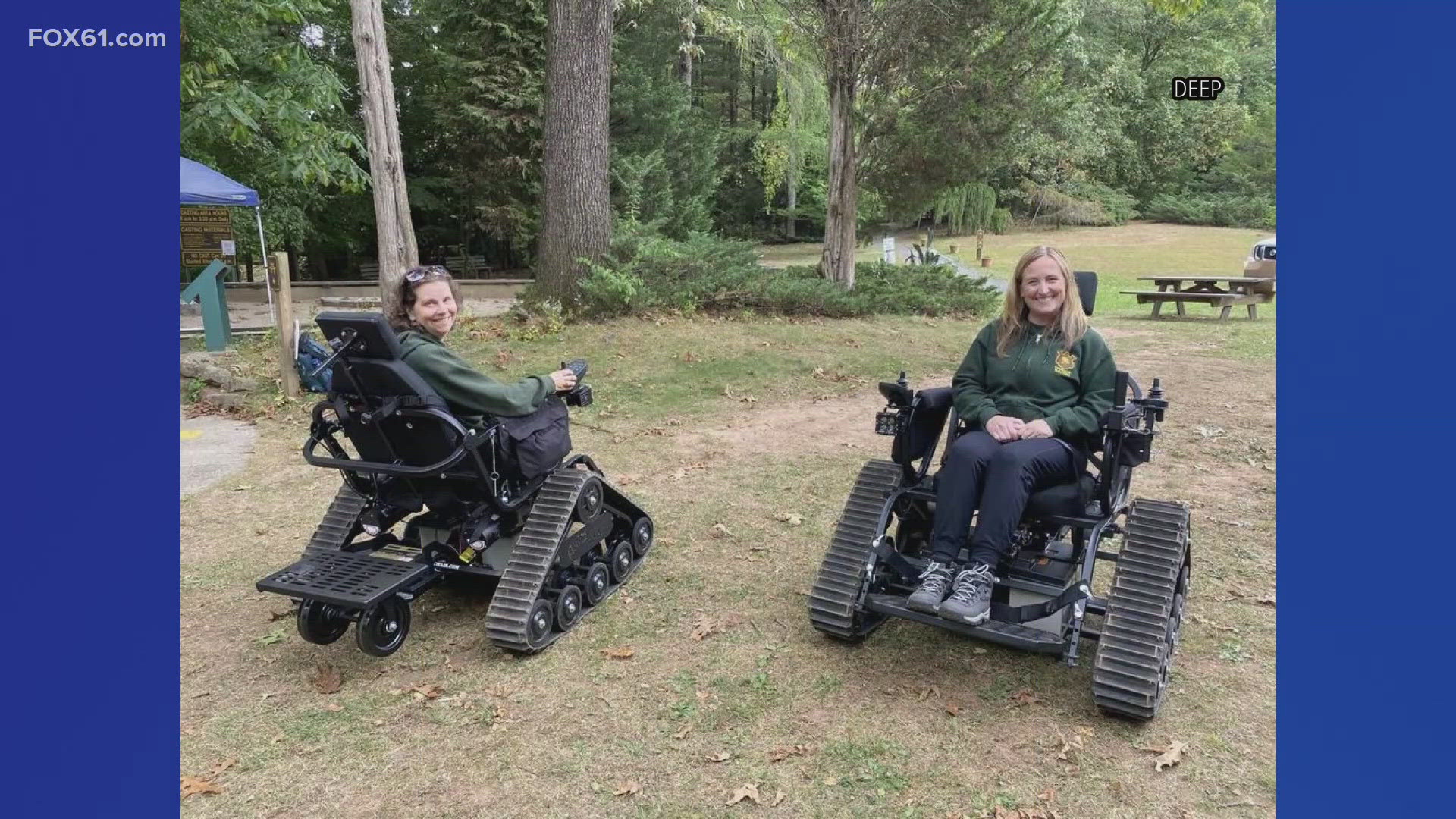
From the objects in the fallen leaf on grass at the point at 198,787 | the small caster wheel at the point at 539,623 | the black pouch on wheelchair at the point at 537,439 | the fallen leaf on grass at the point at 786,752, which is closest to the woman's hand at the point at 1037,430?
the fallen leaf on grass at the point at 786,752

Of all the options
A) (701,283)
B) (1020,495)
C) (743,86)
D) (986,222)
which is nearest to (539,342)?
(701,283)

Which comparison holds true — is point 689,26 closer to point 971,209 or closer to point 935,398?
point 971,209

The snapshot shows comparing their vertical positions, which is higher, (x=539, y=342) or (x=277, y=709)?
(x=539, y=342)

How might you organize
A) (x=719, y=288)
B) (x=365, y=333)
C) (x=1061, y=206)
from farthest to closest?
(x=1061, y=206)
(x=719, y=288)
(x=365, y=333)

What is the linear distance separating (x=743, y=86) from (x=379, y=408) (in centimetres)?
3559

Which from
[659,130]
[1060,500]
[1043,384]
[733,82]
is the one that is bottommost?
[1060,500]

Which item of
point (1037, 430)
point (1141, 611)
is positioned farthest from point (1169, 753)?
point (1037, 430)

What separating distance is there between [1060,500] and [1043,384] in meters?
0.53

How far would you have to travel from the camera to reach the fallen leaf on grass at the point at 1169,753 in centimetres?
281

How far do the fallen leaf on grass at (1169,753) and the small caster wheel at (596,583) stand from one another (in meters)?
2.27

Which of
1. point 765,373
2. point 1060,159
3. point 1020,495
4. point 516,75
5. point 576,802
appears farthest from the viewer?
point 1060,159

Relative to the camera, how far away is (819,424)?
7.50 metres

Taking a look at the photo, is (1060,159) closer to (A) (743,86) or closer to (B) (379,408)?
(A) (743,86)

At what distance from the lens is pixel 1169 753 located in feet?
9.37
